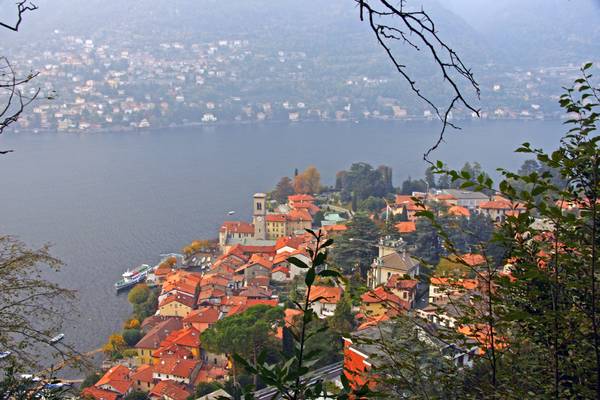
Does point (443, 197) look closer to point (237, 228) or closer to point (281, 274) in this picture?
A: point (237, 228)


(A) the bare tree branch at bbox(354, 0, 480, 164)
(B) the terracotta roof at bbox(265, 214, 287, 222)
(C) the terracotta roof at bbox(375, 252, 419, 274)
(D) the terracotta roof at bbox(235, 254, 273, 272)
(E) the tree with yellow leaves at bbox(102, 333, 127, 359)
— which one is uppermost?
(A) the bare tree branch at bbox(354, 0, 480, 164)

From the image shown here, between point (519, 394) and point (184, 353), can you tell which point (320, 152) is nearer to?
point (184, 353)

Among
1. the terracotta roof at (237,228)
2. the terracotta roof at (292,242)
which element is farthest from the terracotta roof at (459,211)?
the terracotta roof at (237,228)

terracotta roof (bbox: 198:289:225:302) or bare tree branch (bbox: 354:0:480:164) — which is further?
terracotta roof (bbox: 198:289:225:302)

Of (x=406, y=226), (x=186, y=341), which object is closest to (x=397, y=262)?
(x=406, y=226)

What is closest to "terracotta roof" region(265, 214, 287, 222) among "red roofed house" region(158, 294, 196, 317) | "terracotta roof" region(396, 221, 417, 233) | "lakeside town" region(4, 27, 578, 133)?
"terracotta roof" region(396, 221, 417, 233)

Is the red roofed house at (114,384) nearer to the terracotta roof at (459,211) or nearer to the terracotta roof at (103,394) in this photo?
the terracotta roof at (103,394)

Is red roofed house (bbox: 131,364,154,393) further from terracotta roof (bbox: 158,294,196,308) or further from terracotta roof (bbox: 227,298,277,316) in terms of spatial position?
terracotta roof (bbox: 158,294,196,308)
